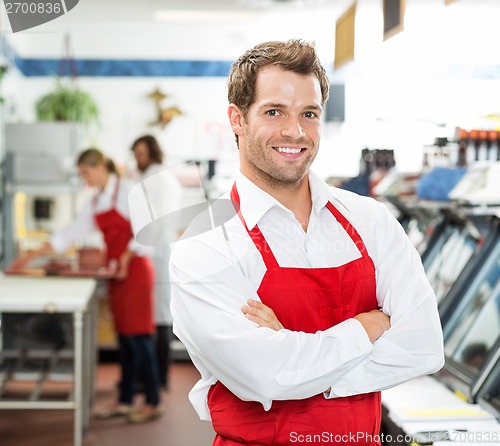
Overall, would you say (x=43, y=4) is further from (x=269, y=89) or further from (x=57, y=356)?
(x=57, y=356)

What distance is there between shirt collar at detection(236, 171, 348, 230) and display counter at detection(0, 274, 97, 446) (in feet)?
8.59

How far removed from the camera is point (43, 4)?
1.36m

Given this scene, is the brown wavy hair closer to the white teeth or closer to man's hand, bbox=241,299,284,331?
the white teeth

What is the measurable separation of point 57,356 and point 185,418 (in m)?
0.95

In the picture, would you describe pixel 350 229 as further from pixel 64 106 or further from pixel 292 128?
pixel 64 106

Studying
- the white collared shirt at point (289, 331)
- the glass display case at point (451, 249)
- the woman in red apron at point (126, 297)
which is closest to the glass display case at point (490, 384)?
the glass display case at point (451, 249)

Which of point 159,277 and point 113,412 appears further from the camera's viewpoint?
point 159,277

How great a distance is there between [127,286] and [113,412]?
2.79 feet

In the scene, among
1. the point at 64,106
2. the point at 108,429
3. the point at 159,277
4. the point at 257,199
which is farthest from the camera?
the point at 64,106

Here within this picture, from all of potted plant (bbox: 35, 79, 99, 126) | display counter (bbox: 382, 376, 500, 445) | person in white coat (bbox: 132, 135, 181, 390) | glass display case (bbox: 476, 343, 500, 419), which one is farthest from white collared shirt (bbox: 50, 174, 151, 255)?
glass display case (bbox: 476, 343, 500, 419)

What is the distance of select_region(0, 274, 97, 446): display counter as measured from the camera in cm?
424

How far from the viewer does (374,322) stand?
5.58ft

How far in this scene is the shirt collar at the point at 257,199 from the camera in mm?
1729

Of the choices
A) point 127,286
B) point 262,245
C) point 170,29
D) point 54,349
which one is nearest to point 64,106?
point 170,29
